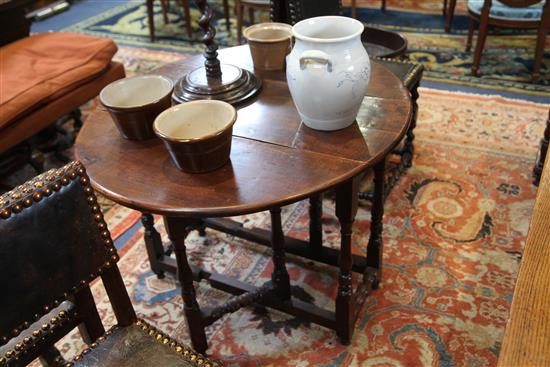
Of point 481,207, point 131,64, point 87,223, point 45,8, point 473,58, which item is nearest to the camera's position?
point 87,223

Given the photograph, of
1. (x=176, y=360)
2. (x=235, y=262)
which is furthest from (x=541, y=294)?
(x=235, y=262)

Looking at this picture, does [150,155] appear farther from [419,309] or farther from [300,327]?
[419,309]

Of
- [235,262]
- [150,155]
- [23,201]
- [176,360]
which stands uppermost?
[23,201]

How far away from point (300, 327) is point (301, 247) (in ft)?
1.00

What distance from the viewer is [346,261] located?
1.40 meters

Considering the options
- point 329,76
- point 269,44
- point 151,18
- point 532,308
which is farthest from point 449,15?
point 532,308

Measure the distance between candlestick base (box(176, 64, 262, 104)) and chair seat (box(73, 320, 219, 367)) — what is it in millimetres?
595

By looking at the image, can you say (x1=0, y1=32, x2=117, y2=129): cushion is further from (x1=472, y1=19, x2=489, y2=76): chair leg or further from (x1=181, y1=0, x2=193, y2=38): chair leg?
(x1=472, y1=19, x2=489, y2=76): chair leg

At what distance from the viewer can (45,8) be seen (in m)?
4.77

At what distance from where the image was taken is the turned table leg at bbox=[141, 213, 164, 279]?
1735 mm

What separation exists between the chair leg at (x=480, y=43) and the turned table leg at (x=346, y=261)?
2.09 m

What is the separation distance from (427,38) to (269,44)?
250cm

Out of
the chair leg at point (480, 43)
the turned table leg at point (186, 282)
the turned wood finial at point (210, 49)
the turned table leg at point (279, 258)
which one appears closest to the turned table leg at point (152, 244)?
the turned table leg at point (186, 282)

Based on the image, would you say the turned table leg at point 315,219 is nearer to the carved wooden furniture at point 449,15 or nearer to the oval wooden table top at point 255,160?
the oval wooden table top at point 255,160
